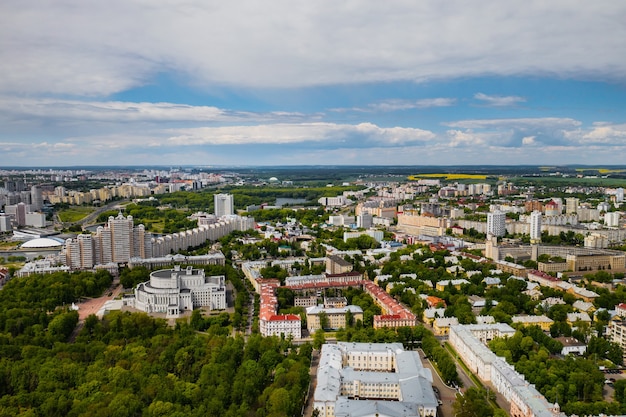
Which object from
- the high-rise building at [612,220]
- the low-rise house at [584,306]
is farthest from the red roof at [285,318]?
the high-rise building at [612,220]

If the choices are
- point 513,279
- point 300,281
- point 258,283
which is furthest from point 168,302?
point 513,279

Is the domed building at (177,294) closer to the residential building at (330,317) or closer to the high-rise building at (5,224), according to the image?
the residential building at (330,317)

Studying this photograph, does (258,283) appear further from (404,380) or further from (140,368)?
(404,380)

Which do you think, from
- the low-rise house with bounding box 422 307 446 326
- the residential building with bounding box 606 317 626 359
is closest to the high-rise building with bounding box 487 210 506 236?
the low-rise house with bounding box 422 307 446 326


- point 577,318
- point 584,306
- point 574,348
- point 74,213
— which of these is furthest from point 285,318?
point 74,213

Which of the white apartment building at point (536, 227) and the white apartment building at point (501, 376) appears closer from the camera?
the white apartment building at point (501, 376)

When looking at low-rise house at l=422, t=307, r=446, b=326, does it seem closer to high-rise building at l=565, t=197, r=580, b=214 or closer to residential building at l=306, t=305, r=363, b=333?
residential building at l=306, t=305, r=363, b=333

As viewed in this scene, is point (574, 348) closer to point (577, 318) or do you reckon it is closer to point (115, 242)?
point (577, 318)
